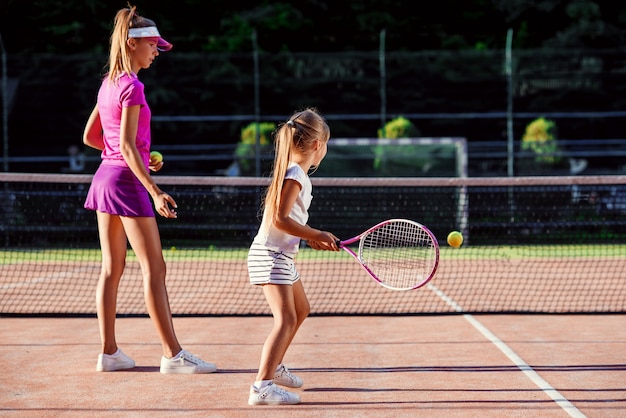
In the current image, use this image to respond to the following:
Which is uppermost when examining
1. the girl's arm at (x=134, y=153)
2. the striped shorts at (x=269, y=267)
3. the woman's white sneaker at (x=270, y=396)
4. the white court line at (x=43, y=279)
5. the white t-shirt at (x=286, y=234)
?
the girl's arm at (x=134, y=153)

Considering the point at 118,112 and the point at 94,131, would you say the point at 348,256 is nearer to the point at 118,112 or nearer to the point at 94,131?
the point at 94,131

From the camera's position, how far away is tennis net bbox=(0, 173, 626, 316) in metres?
8.48

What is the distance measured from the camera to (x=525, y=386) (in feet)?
16.1

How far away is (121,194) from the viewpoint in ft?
16.6

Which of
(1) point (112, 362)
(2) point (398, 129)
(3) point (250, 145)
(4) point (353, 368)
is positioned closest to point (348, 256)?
(3) point (250, 145)

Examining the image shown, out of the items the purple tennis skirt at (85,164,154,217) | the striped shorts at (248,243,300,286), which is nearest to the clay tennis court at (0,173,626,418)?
the striped shorts at (248,243,300,286)

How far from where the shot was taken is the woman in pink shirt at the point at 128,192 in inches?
199

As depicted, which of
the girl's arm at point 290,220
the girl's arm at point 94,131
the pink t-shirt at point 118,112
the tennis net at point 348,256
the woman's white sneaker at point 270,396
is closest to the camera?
the girl's arm at point 290,220

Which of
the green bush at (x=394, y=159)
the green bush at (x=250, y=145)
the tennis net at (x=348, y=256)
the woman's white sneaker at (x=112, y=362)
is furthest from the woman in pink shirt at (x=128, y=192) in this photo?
the green bush at (x=394, y=159)

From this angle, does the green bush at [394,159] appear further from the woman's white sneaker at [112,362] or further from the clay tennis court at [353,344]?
the woman's white sneaker at [112,362]

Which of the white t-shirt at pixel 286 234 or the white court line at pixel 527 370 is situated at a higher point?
the white t-shirt at pixel 286 234

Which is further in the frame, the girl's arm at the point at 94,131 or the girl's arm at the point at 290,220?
the girl's arm at the point at 94,131

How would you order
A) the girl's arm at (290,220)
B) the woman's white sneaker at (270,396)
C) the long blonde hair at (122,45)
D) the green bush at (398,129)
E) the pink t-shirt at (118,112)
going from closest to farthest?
the girl's arm at (290,220) < the woman's white sneaker at (270,396) < the pink t-shirt at (118,112) < the long blonde hair at (122,45) < the green bush at (398,129)

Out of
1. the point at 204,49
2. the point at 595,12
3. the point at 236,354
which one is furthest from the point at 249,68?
the point at 236,354
